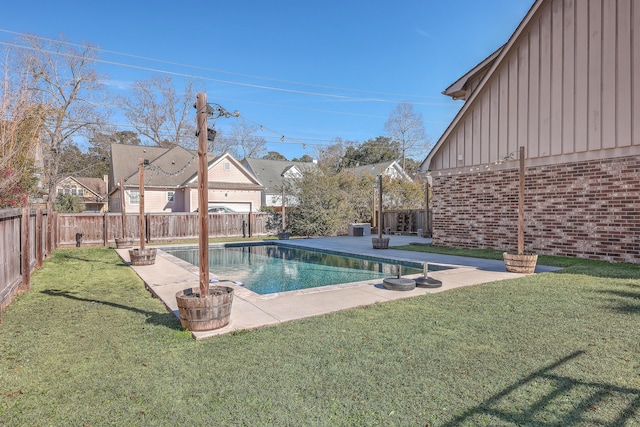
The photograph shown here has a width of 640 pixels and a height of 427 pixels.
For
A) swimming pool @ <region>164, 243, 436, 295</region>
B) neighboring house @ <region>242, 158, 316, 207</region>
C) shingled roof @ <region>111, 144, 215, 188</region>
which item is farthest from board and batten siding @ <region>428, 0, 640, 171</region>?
neighboring house @ <region>242, 158, 316, 207</region>

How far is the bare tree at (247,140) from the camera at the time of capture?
3659 cm

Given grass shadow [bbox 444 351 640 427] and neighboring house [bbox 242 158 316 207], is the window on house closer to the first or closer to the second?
neighboring house [bbox 242 158 316 207]

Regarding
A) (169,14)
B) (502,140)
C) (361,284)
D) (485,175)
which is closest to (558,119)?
(502,140)

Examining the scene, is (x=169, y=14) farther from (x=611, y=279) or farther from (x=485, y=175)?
(x=611, y=279)

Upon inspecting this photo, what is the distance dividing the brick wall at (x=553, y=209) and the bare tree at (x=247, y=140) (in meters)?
27.2

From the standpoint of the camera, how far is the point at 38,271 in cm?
819

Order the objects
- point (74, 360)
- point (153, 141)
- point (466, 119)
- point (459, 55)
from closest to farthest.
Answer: point (74, 360) < point (466, 119) < point (459, 55) < point (153, 141)

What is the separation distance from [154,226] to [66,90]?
1392cm

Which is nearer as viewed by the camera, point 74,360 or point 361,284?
point 74,360

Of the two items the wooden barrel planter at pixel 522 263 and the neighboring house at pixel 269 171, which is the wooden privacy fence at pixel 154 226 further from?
the wooden barrel planter at pixel 522 263

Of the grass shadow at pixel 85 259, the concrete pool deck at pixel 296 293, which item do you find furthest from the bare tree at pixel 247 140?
the concrete pool deck at pixel 296 293

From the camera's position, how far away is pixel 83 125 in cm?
2397

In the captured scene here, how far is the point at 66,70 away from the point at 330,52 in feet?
53.3

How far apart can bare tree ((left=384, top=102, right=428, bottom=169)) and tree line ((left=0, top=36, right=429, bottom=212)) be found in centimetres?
9
